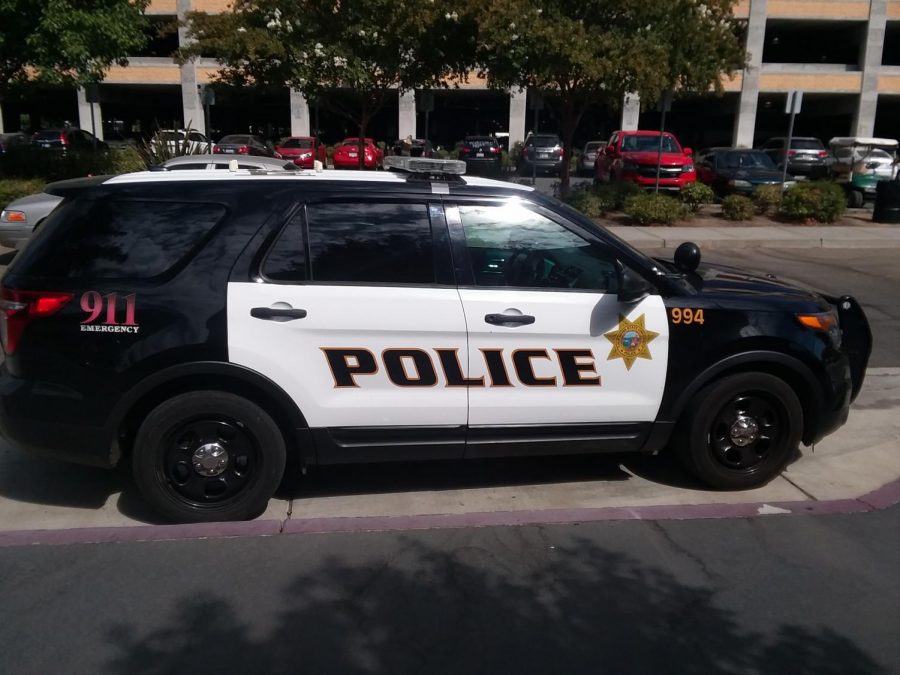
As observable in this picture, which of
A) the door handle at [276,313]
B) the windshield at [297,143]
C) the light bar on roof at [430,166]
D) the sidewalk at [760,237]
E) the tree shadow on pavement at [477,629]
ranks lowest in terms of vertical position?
the sidewalk at [760,237]

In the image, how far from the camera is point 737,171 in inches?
904

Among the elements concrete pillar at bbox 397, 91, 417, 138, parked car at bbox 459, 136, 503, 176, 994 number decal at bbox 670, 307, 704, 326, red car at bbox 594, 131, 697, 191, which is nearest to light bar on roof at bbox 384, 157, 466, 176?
994 number decal at bbox 670, 307, 704, 326

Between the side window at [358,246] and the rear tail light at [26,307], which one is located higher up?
the side window at [358,246]

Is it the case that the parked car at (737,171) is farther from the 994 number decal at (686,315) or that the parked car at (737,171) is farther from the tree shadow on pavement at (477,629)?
the tree shadow on pavement at (477,629)

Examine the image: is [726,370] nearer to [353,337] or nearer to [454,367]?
[454,367]

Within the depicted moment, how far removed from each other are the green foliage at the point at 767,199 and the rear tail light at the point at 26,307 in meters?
17.8

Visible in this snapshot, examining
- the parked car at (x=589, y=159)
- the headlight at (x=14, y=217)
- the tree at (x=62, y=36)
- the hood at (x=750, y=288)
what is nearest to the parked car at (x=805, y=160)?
the parked car at (x=589, y=159)

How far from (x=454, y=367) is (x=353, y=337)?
552 millimetres

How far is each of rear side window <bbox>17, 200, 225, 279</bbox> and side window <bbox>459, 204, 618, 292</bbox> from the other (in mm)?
1368

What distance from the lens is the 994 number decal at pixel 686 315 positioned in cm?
455

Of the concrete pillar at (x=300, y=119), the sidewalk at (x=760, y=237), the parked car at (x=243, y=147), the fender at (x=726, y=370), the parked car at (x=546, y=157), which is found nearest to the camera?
the fender at (x=726, y=370)

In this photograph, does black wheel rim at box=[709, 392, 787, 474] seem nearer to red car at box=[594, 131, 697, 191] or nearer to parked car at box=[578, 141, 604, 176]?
red car at box=[594, 131, 697, 191]

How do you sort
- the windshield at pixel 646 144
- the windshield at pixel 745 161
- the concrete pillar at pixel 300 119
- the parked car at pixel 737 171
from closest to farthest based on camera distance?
the parked car at pixel 737 171 < the windshield at pixel 646 144 < the windshield at pixel 745 161 < the concrete pillar at pixel 300 119

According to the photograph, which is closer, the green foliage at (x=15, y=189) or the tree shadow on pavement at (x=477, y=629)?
the tree shadow on pavement at (x=477, y=629)
